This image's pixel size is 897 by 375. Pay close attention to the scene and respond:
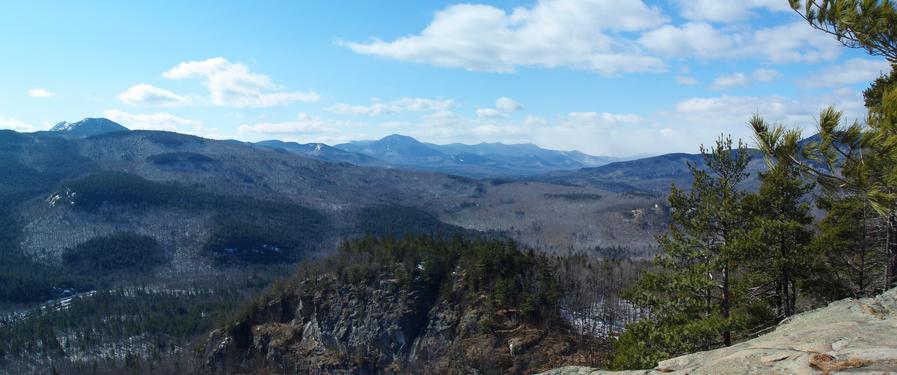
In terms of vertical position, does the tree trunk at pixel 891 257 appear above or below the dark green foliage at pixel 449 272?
above

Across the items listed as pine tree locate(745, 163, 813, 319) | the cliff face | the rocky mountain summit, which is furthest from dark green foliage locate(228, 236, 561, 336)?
the rocky mountain summit

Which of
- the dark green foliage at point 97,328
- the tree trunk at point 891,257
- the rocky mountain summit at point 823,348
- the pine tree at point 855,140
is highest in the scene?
the pine tree at point 855,140

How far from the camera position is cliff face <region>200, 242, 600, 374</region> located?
74125mm

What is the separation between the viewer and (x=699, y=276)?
82.9 feet

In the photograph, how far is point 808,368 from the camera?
14578 mm

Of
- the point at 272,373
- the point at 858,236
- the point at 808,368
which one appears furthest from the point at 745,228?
the point at 272,373

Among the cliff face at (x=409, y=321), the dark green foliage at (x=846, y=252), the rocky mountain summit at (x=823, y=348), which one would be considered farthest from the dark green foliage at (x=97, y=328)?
the rocky mountain summit at (x=823, y=348)

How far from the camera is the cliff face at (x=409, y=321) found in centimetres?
7412

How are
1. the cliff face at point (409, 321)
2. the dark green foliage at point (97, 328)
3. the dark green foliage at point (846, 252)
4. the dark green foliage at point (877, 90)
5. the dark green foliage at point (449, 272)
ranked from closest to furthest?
the dark green foliage at point (877, 90) < the dark green foliage at point (846, 252) < the cliff face at point (409, 321) < the dark green foliage at point (449, 272) < the dark green foliage at point (97, 328)

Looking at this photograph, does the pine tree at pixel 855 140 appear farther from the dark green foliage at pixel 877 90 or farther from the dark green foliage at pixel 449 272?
the dark green foliage at pixel 449 272

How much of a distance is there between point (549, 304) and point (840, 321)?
6009cm

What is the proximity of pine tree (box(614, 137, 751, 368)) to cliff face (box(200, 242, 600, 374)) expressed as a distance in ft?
127

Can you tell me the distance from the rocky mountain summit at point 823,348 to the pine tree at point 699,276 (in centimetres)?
400

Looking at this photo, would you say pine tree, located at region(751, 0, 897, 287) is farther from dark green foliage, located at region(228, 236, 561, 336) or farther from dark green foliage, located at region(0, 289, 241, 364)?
dark green foliage, located at region(0, 289, 241, 364)
